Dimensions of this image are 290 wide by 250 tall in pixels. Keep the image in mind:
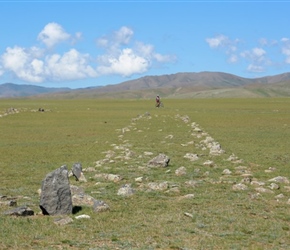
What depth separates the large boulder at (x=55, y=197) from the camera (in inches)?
490

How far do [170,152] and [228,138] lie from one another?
10178mm

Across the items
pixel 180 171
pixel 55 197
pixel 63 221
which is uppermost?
pixel 55 197

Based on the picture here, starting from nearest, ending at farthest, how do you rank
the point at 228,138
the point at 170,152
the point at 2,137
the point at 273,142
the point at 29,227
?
the point at 29,227 < the point at 170,152 < the point at 273,142 < the point at 228,138 < the point at 2,137

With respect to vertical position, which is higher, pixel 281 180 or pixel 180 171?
pixel 180 171

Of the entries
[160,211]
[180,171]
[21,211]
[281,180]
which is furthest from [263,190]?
[21,211]

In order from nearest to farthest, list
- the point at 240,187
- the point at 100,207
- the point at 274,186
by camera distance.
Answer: the point at 100,207 → the point at 240,187 → the point at 274,186

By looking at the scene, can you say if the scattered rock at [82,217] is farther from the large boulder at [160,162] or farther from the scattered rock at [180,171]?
the large boulder at [160,162]

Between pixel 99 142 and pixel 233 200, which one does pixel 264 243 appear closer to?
pixel 233 200

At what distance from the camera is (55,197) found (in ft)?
40.9

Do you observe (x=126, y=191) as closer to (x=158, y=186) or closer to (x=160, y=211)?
(x=158, y=186)

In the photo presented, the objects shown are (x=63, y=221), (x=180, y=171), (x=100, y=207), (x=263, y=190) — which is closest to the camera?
(x=63, y=221)

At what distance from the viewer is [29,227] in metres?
11.2

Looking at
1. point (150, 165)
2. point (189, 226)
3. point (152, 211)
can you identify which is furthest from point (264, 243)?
point (150, 165)

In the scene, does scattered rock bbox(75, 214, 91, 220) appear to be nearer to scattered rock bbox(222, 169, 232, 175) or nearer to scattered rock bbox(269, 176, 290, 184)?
scattered rock bbox(269, 176, 290, 184)
